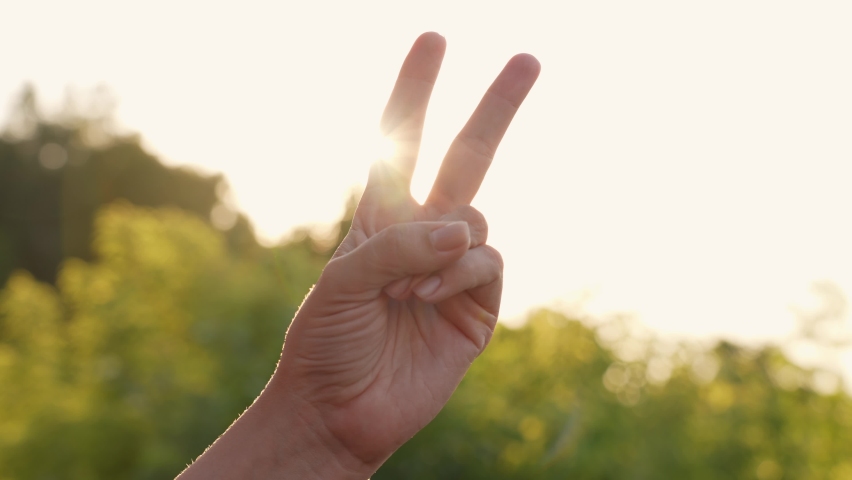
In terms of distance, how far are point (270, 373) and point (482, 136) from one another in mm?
4462

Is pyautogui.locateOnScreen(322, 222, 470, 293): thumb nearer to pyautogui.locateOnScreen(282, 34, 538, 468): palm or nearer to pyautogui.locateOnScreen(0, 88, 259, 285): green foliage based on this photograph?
pyautogui.locateOnScreen(282, 34, 538, 468): palm

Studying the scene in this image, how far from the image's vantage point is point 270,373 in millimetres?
5836

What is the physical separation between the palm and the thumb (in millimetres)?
59

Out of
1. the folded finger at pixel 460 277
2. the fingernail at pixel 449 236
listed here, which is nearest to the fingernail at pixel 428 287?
the folded finger at pixel 460 277

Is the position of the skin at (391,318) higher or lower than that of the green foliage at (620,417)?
higher

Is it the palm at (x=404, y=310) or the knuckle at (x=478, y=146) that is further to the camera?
the knuckle at (x=478, y=146)

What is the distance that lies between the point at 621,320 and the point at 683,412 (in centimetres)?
136

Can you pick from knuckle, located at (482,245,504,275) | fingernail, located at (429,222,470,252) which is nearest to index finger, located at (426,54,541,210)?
knuckle, located at (482,245,504,275)

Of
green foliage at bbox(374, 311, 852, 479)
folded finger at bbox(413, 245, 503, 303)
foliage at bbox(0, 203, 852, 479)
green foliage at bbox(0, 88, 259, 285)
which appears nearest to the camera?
folded finger at bbox(413, 245, 503, 303)

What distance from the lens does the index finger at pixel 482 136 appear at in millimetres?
1757

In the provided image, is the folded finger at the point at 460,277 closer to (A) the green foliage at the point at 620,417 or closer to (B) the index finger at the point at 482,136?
(B) the index finger at the point at 482,136

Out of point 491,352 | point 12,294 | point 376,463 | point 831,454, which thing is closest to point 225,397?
point 491,352

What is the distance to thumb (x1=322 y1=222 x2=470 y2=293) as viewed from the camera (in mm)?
1466

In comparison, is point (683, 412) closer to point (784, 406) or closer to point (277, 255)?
point (784, 406)
